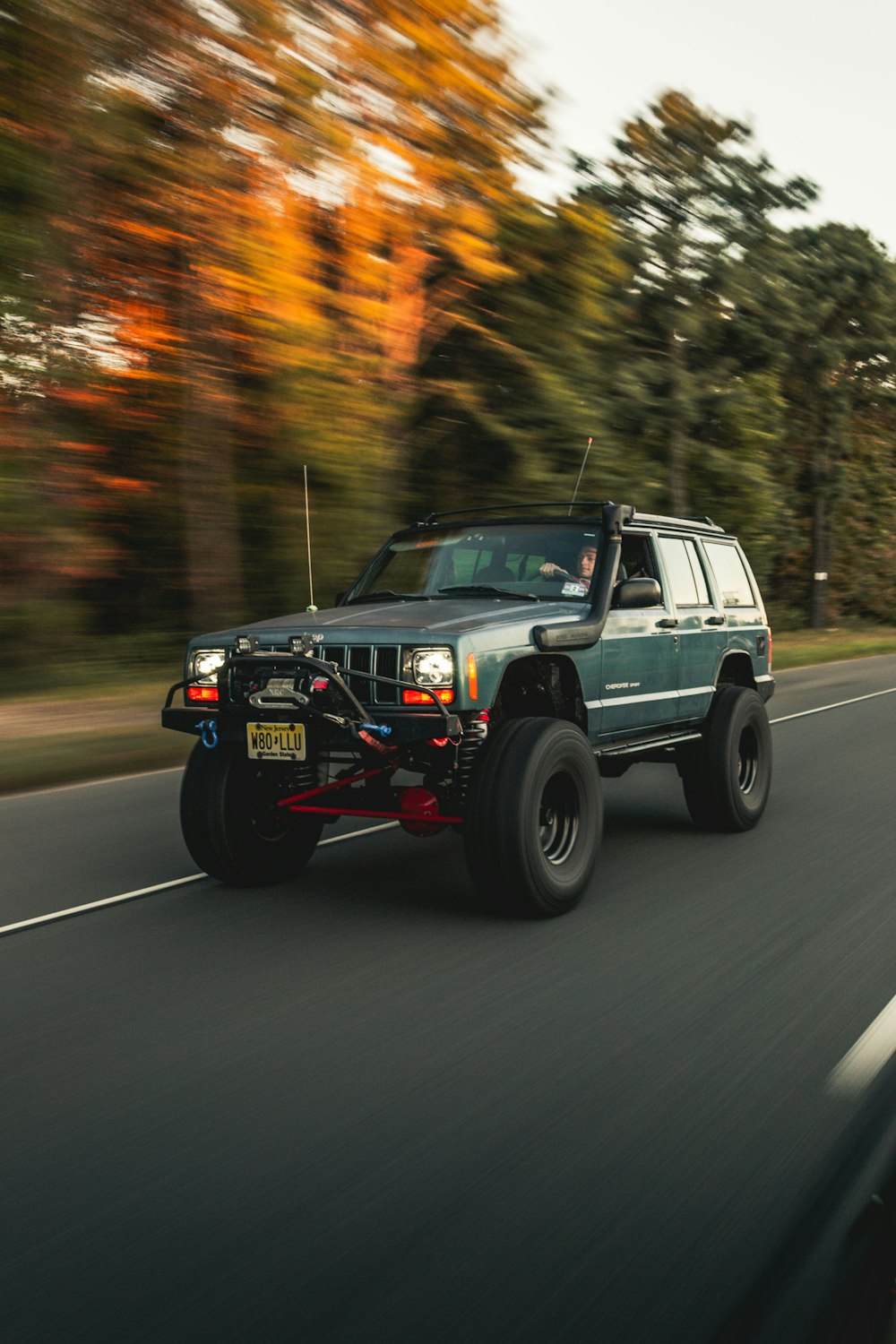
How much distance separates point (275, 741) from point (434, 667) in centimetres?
75

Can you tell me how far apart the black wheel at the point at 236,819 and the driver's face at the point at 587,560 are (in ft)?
5.98

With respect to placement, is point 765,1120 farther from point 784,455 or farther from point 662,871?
point 784,455

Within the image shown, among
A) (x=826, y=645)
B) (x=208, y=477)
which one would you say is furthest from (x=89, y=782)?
(x=826, y=645)

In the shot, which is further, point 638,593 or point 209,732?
point 638,593

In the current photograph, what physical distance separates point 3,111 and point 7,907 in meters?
9.96

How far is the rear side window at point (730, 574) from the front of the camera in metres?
8.53

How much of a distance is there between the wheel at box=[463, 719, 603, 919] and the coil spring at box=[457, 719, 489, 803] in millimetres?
99

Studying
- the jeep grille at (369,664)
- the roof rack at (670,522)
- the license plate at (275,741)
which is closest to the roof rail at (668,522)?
the roof rack at (670,522)

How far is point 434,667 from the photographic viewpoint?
5.79m

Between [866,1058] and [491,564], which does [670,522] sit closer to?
[491,564]

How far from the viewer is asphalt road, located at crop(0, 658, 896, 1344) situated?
2766 millimetres

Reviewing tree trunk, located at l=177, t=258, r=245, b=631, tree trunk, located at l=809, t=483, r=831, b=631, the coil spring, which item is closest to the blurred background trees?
tree trunk, located at l=177, t=258, r=245, b=631

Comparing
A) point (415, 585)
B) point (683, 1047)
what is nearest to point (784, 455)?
point (415, 585)

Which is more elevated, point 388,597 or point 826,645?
point 388,597
